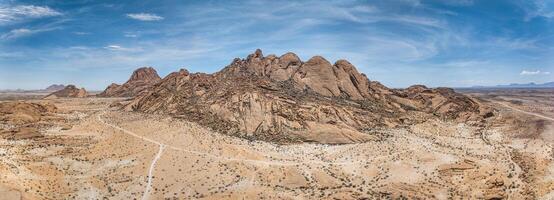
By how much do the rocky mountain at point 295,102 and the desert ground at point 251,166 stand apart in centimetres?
398

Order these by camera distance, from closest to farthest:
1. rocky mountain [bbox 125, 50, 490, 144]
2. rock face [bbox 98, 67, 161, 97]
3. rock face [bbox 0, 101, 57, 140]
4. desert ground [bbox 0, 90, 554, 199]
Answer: desert ground [bbox 0, 90, 554, 199]
rock face [bbox 0, 101, 57, 140]
rocky mountain [bbox 125, 50, 490, 144]
rock face [bbox 98, 67, 161, 97]

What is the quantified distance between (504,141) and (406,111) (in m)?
19.7

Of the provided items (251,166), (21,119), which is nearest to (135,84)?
(21,119)

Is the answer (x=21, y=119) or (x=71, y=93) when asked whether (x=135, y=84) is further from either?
(x=21, y=119)

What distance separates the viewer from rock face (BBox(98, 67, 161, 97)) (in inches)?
5566

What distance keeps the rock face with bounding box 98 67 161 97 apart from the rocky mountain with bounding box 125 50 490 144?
194 feet

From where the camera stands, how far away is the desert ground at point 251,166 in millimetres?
41031

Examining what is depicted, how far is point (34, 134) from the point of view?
186 ft

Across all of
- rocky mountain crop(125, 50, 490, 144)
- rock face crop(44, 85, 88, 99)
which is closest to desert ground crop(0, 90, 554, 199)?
rocky mountain crop(125, 50, 490, 144)

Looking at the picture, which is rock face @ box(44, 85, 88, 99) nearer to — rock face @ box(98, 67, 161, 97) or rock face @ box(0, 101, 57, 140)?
rock face @ box(98, 67, 161, 97)

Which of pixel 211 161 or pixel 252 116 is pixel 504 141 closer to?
pixel 252 116

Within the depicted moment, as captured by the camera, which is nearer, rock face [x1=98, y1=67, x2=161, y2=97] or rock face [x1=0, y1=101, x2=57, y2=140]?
rock face [x1=0, y1=101, x2=57, y2=140]

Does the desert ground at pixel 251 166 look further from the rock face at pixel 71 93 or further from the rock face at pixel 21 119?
the rock face at pixel 71 93

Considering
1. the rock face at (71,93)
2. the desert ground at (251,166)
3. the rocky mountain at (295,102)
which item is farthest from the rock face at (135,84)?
the desert ground at (251,166)
